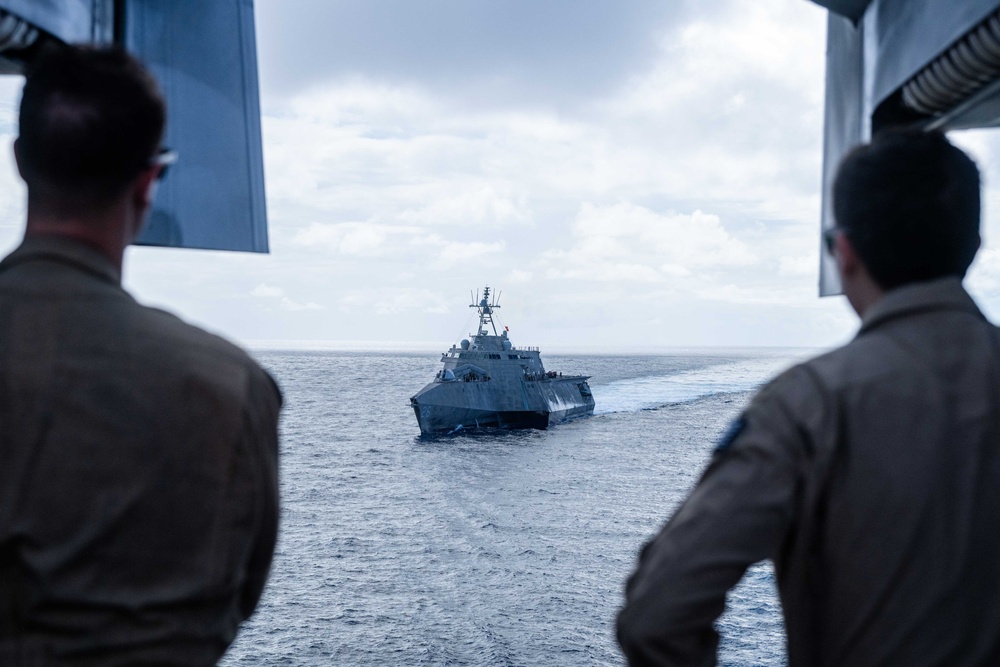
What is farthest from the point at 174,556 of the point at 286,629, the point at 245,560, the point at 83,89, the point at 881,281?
the point at 286,629

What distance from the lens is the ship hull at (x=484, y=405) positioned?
42.3 meters

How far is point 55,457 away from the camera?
1425 millimetres

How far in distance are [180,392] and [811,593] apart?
4.02 feet

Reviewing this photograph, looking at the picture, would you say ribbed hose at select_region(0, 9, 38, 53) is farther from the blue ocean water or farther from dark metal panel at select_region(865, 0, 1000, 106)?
the blue ocean water

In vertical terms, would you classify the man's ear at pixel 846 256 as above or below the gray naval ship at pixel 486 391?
above

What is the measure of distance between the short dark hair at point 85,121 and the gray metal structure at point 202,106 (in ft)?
6.36

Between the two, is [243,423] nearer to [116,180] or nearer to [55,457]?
[55,457]

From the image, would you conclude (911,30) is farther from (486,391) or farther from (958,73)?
(486,391)

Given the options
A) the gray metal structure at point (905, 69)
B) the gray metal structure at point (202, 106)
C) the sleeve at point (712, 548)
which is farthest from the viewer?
the gray metal structure at point (202, 106)

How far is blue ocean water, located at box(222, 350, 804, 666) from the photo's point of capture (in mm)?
16609

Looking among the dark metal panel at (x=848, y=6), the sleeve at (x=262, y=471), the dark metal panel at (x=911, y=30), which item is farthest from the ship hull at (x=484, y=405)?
the sleeve at (x=262, y=471)

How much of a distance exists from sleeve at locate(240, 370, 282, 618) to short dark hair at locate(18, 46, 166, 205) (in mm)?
486

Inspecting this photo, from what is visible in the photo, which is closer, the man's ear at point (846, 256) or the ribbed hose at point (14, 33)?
Answer: the man's ear at point (846, 256)

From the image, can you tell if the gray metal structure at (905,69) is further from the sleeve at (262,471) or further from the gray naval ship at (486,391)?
the gray naval ship at (486,391)
